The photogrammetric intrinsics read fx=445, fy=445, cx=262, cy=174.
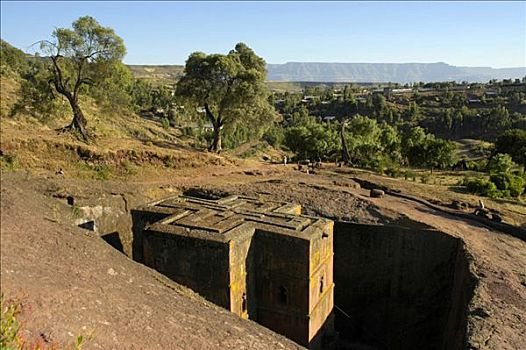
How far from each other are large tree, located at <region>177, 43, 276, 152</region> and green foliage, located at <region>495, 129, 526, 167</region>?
67.3 ft

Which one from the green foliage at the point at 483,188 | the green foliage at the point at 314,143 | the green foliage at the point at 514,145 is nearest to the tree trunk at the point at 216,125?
the green foliage at the point at 314,143

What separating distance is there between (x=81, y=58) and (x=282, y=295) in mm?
16157

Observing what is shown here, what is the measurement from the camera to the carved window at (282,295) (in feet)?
39.9

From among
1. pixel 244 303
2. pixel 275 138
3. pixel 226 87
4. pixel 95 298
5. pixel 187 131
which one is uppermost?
pixel 226 87

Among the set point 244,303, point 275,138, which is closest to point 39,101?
point 244,303

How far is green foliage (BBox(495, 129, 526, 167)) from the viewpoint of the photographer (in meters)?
33.2

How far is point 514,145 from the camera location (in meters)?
34.2

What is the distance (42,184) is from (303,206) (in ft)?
31.3

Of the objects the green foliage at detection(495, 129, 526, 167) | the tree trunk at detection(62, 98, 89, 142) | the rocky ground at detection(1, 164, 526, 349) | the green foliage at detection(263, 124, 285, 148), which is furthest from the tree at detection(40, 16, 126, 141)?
the green foliage at detection(263, 124, 285, 148)

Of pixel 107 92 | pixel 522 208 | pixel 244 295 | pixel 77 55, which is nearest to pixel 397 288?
pixel 244 295

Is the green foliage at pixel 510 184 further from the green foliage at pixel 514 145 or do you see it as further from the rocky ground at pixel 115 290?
the green foliage at pixel 514 145

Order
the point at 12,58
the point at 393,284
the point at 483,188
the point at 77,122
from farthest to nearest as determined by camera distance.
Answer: the point at 12,58
the point at 483,188
the point at 77,122
the point at 393,284

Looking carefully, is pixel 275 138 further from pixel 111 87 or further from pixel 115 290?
pixel 115 290

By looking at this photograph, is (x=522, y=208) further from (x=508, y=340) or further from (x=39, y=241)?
(x=39, y=241)
